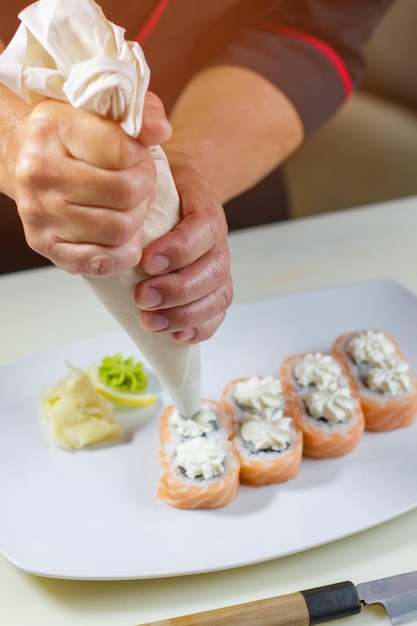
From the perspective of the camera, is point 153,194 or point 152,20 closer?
point 153,194

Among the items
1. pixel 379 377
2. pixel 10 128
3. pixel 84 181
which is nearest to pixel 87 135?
pixel 84 181

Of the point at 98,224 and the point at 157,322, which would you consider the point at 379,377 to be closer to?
the point at 157,322

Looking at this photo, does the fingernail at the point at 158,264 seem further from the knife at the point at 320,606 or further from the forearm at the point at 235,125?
the forearm at the point at 235,125

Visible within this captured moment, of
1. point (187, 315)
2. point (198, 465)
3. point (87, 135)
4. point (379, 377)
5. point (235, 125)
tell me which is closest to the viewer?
point (87, 135)

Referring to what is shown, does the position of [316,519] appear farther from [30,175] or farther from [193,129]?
[193,129]

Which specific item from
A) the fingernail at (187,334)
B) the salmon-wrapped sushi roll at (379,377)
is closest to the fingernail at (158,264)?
the fingernail at (187,334)

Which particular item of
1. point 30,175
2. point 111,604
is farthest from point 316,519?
point 30,175
